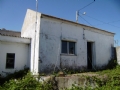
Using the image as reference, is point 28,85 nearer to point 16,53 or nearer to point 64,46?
point 16,53

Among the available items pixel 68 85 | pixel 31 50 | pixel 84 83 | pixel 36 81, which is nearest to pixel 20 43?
pixel 31 50

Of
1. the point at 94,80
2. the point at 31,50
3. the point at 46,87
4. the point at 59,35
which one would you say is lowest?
the point at 46,87

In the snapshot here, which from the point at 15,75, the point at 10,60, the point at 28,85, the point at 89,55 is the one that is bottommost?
the point at 28,85

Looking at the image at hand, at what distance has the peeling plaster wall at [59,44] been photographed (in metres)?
9.23

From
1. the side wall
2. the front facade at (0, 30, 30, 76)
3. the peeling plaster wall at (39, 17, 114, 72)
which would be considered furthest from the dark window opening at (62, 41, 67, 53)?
the side wall

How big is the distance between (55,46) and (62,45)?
82 centimetres

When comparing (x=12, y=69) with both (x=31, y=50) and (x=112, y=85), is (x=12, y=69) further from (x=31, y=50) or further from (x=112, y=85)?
(x=112, y=85)

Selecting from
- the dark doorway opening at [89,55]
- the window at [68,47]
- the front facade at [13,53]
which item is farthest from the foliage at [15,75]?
the dark doorway opening at [89,55]

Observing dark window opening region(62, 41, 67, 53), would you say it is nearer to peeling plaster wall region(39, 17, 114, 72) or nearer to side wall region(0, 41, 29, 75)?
peeling plaster wall region(39, 17, 114, 72)

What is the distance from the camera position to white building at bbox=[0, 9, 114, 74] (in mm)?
9195

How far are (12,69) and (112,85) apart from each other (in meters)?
7.50

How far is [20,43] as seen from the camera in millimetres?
10430

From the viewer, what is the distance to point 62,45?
34.1 ft

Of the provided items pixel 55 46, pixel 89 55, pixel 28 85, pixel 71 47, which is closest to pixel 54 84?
pixel 28 85
